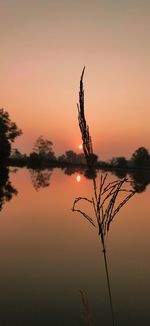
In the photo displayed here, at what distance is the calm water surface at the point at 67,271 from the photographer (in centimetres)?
823

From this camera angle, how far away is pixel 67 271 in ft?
37.3

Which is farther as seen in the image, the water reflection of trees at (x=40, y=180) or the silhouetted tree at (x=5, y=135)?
the silhouetted tree at (x=5, y=135)

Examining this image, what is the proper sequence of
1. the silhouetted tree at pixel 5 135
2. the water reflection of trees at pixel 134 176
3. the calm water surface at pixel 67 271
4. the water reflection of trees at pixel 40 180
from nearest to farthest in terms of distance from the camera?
the water reflection of trees at pixel 134 176, the calm water surface at pixel 67 271, the water reflection of trees at pixel 40 180, the silhouetted tree at pixel 5 135

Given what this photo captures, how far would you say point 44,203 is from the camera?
26453mm

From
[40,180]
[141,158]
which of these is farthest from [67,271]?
[141,158]

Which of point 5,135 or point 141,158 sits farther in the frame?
point 141,158

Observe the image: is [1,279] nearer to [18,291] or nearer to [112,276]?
[18,291]

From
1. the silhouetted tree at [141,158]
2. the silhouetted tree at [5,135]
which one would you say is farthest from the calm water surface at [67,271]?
the silhouetted tree at [141,158]

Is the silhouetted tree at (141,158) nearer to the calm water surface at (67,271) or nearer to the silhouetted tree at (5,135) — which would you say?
the silhouetted tree at (5,135)

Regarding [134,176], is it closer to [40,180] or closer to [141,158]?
[40,180]

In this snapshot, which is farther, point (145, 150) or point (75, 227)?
point (145, 150)

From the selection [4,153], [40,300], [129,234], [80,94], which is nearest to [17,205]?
[129,234]

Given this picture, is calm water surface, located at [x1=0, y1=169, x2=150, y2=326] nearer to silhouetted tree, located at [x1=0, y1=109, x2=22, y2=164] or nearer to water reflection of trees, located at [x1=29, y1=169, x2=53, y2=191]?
water reflection of trees, located at [x1=29, y1=169, x2=53, y2=191]

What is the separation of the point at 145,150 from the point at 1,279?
471 ft
